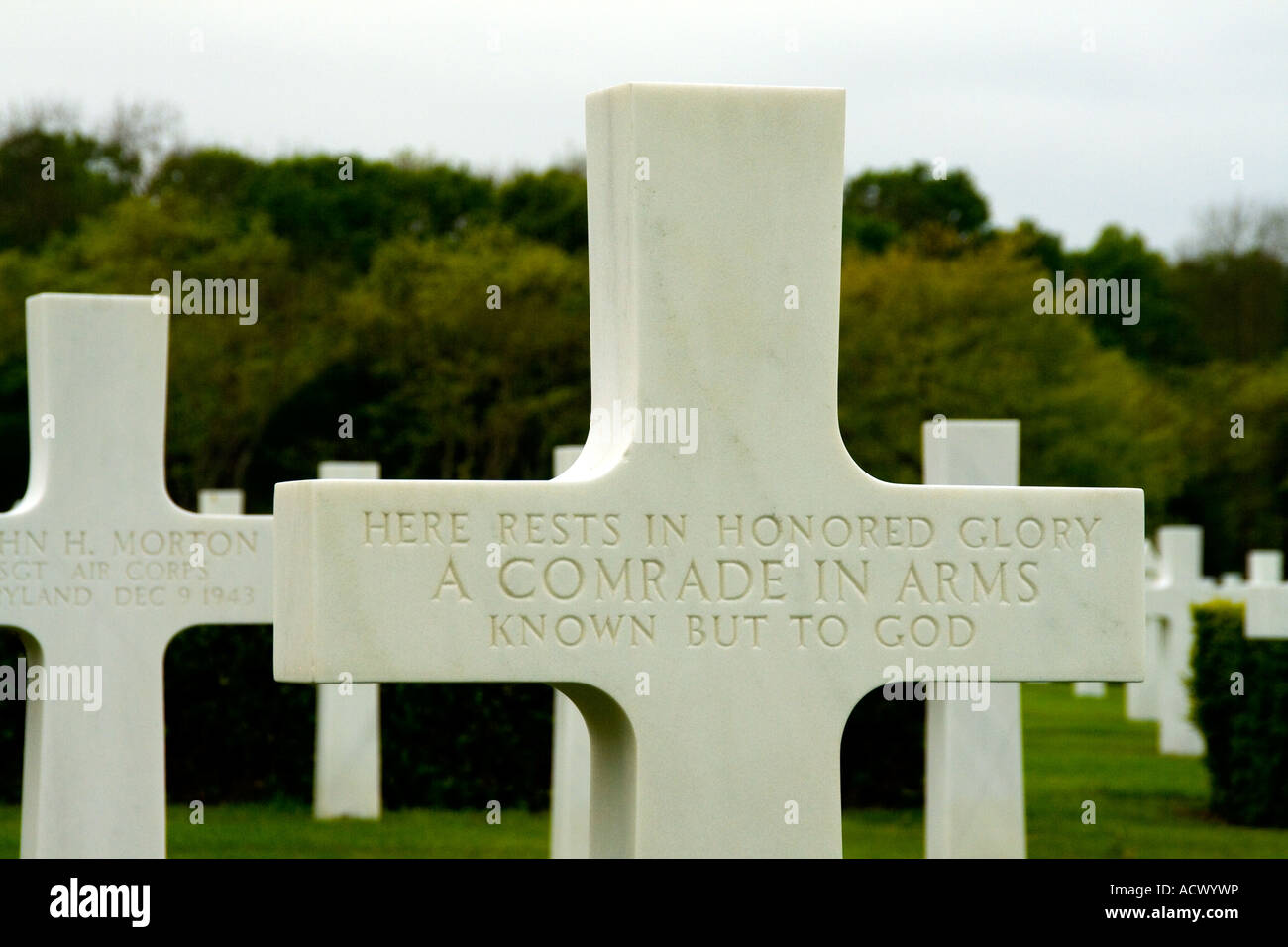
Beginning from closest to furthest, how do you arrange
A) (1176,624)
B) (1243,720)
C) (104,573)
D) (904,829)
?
1. (104,573)
2. (904,829)
3. (1243,720)
4. (1176,624)

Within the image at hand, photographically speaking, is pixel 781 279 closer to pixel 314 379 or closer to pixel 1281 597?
pixel 1281 597

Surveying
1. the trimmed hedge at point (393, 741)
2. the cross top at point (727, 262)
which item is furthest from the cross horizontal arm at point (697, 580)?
the trimmed hedge at point (393, 741)

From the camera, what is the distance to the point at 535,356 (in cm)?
3475

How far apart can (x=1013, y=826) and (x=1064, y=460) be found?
26696 millimetres

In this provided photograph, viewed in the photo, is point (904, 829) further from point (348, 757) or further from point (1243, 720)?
point (348, 757)

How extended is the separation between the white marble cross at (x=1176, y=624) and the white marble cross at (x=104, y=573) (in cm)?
1127

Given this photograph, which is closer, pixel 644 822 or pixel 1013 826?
pixel 644 822

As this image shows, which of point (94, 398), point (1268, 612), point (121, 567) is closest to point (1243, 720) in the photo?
point (1268, 612)

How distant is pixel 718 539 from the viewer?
4.97 m

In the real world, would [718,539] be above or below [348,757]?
above

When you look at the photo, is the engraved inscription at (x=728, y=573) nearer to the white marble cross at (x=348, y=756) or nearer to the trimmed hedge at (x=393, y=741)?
the white marble cross at (x=348, y=756)

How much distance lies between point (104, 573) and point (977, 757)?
15.4 ft

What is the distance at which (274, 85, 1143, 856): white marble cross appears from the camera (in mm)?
4844

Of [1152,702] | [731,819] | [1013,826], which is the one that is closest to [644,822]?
[731,819]
